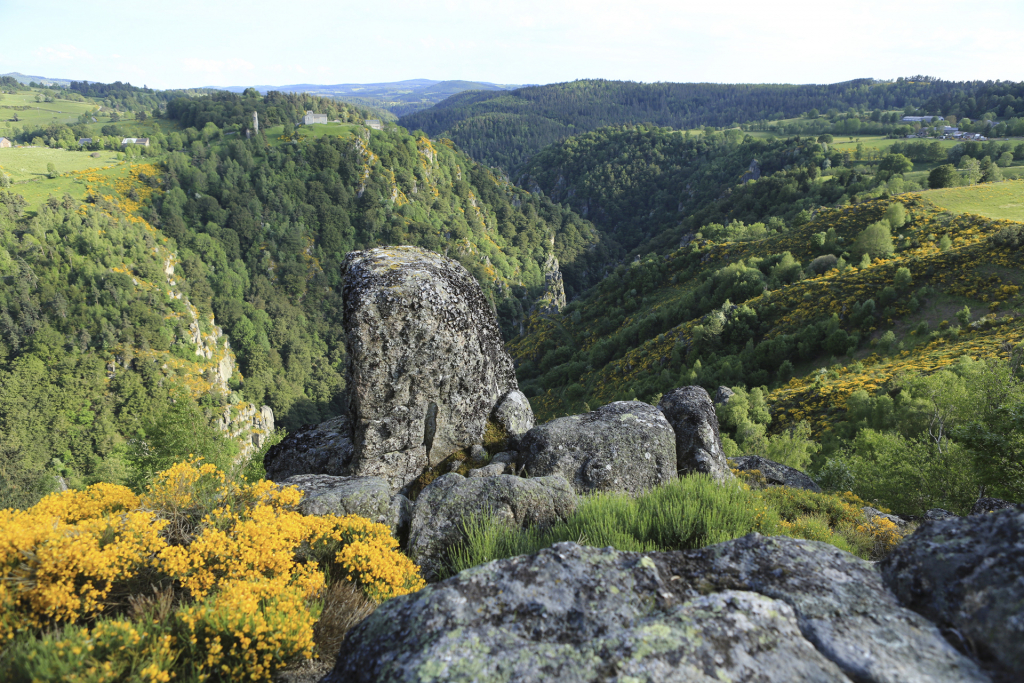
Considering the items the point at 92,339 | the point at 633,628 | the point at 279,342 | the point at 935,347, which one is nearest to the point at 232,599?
the point at 633,628

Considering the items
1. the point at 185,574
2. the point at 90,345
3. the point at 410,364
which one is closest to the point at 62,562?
the point at 185,574

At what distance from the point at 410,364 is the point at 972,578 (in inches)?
328

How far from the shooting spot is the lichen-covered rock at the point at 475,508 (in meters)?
6.12

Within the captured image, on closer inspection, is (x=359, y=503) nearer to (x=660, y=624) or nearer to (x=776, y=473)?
(x=660, y=624)

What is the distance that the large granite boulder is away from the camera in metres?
2.58

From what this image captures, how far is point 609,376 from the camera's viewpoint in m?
50.4

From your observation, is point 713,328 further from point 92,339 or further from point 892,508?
point 92,339

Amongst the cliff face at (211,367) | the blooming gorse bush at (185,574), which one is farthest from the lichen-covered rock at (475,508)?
the cliff face at (211,367)

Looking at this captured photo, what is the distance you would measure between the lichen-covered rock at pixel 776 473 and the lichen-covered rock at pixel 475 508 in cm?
987

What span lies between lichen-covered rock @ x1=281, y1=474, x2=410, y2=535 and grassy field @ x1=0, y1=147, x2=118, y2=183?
7061 inches

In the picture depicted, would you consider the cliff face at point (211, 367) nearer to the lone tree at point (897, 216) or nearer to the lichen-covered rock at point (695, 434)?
the lichen-covered rock at point (695, 434)

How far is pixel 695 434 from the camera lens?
11336 mm

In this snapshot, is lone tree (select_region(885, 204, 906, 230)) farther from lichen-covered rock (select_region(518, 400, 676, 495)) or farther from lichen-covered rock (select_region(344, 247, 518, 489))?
lichen-covered rock (select_region(344, 247, 518, 489))

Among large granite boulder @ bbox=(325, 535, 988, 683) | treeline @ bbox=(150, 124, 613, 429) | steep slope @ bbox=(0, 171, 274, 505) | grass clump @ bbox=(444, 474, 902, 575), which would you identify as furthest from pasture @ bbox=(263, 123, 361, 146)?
large granite boulder @ bbox=(325, 535, 988, 683)
